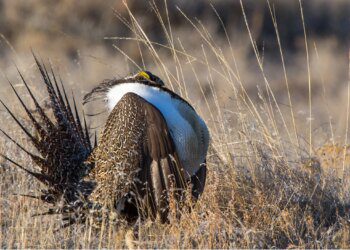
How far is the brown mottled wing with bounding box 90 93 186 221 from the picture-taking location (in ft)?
11.4

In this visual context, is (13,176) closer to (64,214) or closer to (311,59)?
(64,214)

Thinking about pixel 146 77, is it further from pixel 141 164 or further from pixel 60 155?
pixel 60 155

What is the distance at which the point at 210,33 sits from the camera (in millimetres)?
11438

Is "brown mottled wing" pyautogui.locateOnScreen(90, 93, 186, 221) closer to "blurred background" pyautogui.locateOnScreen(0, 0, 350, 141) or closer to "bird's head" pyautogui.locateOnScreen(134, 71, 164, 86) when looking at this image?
"bird's head" pyautogui.locateOnScreen(134, 71, 164, 86)

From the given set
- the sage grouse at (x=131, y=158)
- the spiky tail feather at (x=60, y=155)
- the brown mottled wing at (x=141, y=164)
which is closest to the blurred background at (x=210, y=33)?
the spiky tail feather at (x=60, y=155)

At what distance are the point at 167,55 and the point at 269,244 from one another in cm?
790

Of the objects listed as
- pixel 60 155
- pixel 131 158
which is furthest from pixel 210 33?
pixel 131 158

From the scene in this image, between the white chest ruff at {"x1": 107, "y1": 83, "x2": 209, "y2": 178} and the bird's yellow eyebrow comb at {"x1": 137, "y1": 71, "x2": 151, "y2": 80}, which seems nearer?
the white chest ruff at {"x1": 107, "y1": 83, "x2": 209, "y2": 178}

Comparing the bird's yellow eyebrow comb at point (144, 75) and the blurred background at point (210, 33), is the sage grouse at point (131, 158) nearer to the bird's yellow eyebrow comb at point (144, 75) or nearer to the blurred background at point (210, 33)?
the bird's yellow eyebrow comb at point (144, 75)

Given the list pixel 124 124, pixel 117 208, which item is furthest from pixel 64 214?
pixel 124 124

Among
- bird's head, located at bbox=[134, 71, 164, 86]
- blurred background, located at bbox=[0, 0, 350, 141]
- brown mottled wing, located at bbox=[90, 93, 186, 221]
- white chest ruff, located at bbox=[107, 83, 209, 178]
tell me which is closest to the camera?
brown mottled wing, located at bbox=[90, 93, 186, 221]

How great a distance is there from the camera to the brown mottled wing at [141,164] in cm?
349

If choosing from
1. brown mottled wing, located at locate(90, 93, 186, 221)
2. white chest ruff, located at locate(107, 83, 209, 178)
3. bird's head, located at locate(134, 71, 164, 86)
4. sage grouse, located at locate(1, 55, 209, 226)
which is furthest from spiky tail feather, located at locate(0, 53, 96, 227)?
bird's head, located at locate(134, 71, 164, 86)

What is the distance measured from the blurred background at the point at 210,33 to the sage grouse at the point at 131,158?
5804 millimetres
